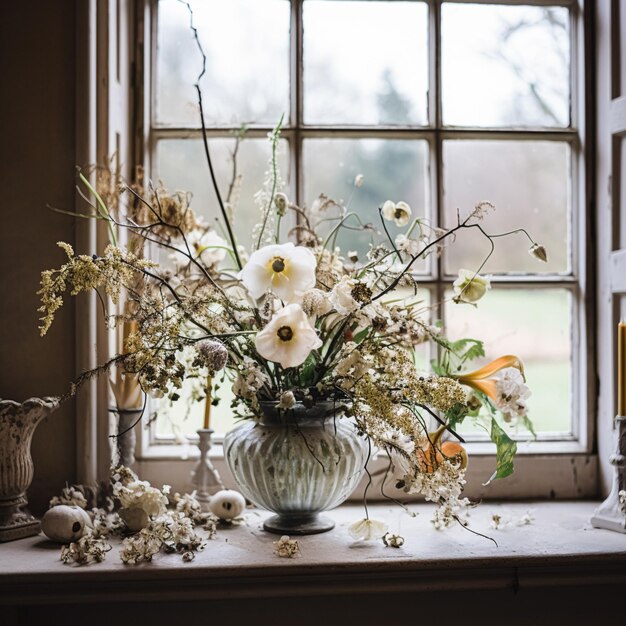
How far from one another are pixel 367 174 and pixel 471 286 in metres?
0.54

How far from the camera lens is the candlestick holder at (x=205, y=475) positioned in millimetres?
1632

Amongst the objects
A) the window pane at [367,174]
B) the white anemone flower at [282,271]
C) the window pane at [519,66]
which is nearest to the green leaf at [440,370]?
the window pane at [367,174]

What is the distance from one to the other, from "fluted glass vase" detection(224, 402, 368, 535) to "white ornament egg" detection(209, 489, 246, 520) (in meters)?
0.09

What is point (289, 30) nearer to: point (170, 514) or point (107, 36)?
point (107, 36)

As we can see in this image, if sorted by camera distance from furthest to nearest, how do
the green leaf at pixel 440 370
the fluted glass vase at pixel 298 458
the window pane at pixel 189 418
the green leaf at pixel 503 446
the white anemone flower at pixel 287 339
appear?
the window pane at pixel 189 418 < the green leaf at pixel 440 370 < the green leaf at pixel 503 446 < the fluted glass vase at pixel 298 458 < the white anemone flower at pixel 287 339

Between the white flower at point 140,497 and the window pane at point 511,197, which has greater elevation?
the window pane at point 511,197

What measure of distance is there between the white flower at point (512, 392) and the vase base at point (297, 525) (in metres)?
0.41

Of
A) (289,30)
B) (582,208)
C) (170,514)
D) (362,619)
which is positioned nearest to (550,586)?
(362,619)

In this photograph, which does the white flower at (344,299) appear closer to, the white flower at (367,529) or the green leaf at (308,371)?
the green leaf at (308,371)

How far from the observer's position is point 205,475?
1.64m

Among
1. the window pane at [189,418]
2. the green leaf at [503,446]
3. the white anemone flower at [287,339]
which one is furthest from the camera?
the window pane at [189,418]

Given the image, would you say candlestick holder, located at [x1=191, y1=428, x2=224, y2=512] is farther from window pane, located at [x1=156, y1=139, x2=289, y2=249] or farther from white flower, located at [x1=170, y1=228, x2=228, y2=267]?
window pane, located at [x1=156, y1=139, x2=289, y2=249]

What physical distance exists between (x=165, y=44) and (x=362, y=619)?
132 cm

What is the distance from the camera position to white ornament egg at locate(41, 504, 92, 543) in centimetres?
140
